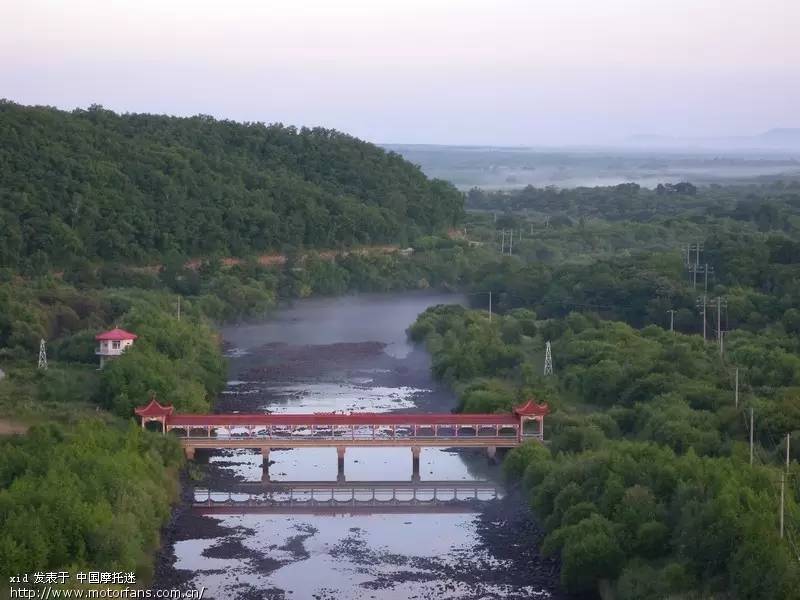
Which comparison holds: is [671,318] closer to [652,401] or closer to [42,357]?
[652,401]

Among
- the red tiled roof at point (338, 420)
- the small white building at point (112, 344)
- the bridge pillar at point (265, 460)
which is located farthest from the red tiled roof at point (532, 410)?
the small white building at point (112, 344)

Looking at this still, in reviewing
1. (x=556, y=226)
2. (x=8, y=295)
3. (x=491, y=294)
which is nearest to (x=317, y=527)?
(x=8, y=295)

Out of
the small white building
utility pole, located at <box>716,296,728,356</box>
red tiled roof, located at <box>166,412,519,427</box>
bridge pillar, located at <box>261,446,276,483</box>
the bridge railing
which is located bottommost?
bridge pillar, located at <box>261,446,276,483</box>

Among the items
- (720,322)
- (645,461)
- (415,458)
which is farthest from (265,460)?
(720,322)

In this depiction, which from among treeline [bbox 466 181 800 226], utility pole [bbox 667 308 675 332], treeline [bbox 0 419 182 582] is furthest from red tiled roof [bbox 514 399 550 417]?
treeline [bbox 466 181 800 226]

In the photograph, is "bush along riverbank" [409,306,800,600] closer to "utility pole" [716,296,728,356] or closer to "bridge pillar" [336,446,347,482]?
"utility pole" [716,296,728,356]
